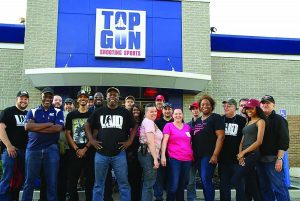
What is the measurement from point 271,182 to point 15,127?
4.27 meters

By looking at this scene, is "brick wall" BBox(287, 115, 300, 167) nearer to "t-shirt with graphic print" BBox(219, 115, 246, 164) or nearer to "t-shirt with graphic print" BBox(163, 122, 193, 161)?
"t-shirt with graphic print" BBox(219, 115, 246, 164)

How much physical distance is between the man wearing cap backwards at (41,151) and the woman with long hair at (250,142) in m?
2.90

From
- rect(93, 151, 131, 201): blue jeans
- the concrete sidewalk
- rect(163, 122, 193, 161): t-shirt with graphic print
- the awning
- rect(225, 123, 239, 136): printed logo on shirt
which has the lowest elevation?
the concrete sidewalk

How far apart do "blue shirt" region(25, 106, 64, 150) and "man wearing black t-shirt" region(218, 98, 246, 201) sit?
110 inches

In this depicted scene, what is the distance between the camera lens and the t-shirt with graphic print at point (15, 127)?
206 inches

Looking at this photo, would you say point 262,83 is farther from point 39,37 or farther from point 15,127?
point 15,127

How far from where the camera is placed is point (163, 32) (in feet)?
39.4

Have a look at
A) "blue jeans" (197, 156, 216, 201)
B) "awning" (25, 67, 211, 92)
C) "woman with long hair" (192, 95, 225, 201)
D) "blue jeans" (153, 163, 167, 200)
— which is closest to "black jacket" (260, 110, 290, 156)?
"woman with long hair" (192, 95, 225, 201)

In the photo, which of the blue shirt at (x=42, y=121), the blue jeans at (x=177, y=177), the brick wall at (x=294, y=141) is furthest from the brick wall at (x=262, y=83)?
the blue shirt at (x=42, y=121)

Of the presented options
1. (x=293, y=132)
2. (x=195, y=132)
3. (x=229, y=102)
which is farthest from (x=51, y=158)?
(x=293, y=132)

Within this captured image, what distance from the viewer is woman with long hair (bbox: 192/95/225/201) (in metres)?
A: 5.10

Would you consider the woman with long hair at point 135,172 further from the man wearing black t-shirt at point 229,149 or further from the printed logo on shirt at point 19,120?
the printed logo on shirt at point 19,120

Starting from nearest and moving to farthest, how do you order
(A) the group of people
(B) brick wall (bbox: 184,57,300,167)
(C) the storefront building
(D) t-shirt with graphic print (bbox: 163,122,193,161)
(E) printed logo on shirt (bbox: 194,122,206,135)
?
(A) the group of people, (D) t-shirt with graphic print (bbox: 163,122,193,161), (E) printed logo on shirt (bbox: 194,122,206,135), (C) the storefront building, (B) brick wall (bbox: 184,57,300,167)

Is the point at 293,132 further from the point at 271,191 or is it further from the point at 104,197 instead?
the point at 104,197
